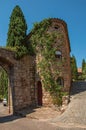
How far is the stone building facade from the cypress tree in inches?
46.3

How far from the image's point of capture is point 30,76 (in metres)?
17.8

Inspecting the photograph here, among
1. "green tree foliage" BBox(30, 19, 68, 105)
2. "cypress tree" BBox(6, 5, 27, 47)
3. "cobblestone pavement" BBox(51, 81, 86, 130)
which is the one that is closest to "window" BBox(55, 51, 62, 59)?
"green tree foliage" BBox(30, 19, 68, 105)

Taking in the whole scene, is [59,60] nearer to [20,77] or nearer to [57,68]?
[57,68]

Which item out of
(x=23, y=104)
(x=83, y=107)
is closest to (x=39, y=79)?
(x=23, y=104)

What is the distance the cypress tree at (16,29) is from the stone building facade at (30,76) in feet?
3.86

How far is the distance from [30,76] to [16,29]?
4706 mm

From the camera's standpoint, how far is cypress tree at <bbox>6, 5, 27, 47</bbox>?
17.5 m

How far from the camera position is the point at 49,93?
16984 mm

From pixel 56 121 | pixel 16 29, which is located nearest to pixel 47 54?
pixel 16 29

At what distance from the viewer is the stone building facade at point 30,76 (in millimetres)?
16453

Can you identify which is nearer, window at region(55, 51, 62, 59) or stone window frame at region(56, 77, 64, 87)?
stone window frame at region(56, 77, 64, 87)

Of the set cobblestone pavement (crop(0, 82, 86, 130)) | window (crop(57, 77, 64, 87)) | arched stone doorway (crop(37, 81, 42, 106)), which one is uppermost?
window (crop(57, 77, 64, 87))

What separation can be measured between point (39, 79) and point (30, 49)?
3.06 metres

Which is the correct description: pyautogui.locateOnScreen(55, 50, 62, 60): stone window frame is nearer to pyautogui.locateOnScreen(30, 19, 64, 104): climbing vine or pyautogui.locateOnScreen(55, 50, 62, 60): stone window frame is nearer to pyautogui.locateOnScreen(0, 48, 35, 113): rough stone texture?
pyautogui.locateOnScreen(30, 19, 64, 104): climbing vine
